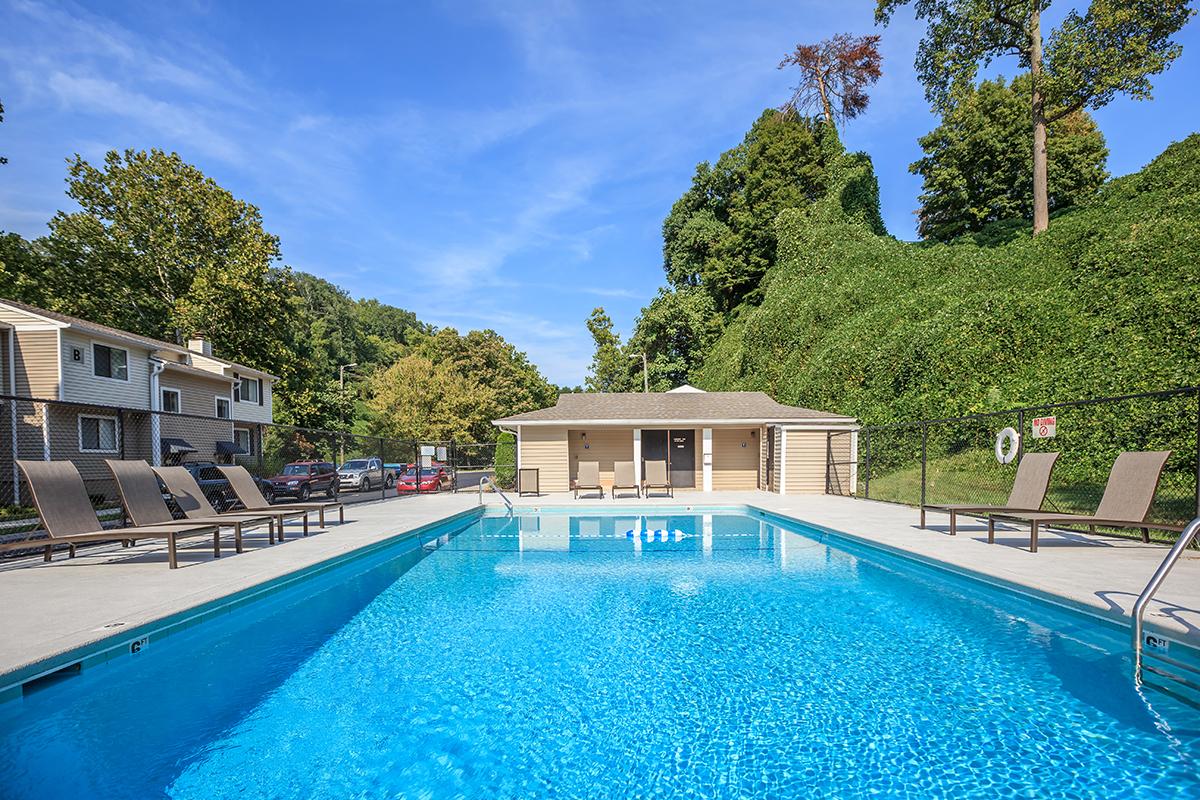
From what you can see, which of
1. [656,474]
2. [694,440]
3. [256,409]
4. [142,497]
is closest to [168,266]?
[256,409]

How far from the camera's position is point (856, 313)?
22.0m

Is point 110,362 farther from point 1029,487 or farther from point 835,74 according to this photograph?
point 835,74

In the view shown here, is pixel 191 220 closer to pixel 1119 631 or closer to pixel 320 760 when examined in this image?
pixel 320 760

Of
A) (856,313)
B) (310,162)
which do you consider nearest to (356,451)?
(310,162)

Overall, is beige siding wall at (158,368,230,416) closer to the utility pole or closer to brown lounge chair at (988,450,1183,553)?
the utility pole

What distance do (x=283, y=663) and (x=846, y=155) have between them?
109 ft

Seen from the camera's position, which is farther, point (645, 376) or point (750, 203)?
point (750, 203)

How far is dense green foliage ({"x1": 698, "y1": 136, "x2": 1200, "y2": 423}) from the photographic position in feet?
41.6

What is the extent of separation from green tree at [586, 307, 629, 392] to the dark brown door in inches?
706

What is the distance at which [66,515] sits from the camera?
242 inches

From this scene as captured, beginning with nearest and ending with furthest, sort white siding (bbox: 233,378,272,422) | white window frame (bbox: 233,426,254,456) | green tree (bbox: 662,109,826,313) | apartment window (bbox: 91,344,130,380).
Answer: apartment window (bbox: 91,344,130,380), white window frame (bbox: 233,426,254,456), white siding (bbox: 233,378,272,422), green tree (bbox: 662,109,826,313)

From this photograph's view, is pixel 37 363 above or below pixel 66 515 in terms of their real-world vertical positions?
above

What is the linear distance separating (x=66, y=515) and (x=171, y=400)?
19063mm

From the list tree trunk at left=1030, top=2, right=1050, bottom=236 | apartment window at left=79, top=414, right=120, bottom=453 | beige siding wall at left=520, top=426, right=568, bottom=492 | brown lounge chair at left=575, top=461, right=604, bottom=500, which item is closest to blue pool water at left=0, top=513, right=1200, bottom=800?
brown lounge chair at left=575, top=461, right=604, bottom=500
